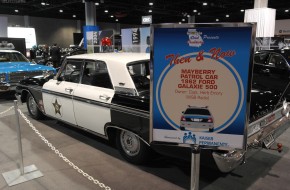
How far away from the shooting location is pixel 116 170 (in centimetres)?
378

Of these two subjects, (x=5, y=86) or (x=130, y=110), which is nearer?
(x=130, y=110)

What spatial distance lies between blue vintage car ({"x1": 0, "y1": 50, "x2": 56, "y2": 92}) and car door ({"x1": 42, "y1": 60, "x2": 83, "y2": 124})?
2410 millimetres

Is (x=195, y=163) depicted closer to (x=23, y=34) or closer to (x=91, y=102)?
(x=91, y=102)

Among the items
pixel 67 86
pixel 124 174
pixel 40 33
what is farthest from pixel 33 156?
pixel 40 33

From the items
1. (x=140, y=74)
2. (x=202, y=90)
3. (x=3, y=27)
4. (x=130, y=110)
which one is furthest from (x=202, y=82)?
(x=3, y=27)

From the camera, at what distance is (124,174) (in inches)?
144

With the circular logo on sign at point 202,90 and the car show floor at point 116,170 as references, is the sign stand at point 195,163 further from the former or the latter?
the car show floor at point 116,170

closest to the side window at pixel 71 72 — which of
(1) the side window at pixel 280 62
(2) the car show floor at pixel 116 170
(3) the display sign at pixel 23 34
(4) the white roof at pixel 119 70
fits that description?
(4) the white roof at pixel 119 70

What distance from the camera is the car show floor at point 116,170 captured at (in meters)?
3.39

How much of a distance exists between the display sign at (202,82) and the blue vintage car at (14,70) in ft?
19.5

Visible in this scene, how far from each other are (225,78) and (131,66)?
6.61 feet

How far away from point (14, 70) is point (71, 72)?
13.0ft

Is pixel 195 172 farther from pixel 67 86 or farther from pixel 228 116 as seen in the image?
pixel 67 86

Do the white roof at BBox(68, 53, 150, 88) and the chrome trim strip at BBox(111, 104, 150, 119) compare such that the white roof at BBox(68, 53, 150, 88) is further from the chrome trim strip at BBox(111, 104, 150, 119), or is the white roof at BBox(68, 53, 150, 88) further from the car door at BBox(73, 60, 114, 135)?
the chrome trim strip at BBox(111, 104, 150, 119)
